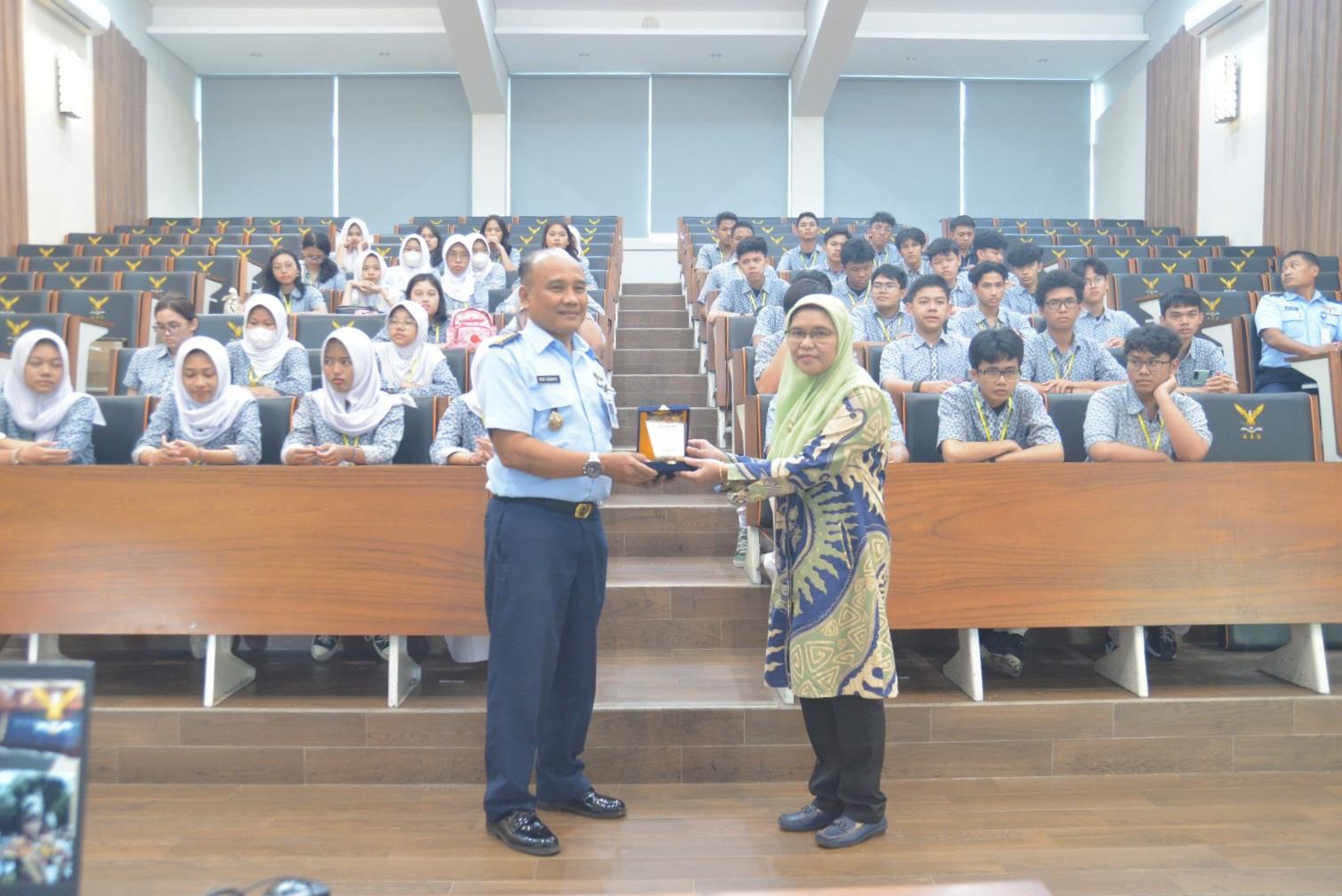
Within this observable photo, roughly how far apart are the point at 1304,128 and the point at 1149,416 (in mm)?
5267

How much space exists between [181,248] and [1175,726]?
6694 millimetres

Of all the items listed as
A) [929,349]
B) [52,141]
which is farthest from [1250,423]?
[52,141]

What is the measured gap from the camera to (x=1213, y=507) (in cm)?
262

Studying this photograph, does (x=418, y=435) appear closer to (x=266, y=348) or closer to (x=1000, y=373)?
(x=266, y=348)

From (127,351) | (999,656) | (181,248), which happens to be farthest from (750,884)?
(181,248)

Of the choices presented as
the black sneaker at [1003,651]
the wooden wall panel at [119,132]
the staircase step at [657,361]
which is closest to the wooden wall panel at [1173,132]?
the staircase step at [657,361]

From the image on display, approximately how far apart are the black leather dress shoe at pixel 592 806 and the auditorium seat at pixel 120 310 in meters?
3.43

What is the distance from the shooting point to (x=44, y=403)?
3.03 meters

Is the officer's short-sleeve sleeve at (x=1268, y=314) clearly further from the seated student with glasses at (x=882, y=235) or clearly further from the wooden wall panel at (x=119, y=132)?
the wooden wall panel at (x=119, y=132)

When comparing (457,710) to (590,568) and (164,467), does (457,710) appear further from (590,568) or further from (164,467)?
(164,467)

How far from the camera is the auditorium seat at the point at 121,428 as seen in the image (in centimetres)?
313

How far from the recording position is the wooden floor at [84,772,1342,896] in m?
1.95

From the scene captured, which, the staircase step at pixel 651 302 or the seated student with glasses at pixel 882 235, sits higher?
the seated student with glasses at pixel 882 235

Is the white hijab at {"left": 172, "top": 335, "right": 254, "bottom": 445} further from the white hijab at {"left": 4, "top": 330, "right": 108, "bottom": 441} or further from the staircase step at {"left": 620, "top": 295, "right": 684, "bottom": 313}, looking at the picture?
the staircase step at {"left": 620, "top": 295, "right": 684, "bottom": 313}
